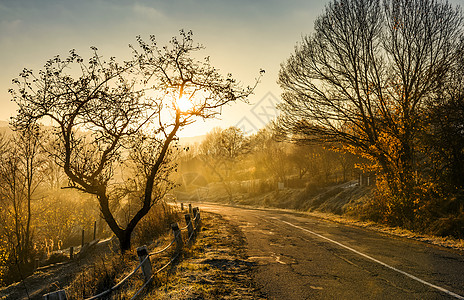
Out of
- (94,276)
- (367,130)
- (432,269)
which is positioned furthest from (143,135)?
(367,130)

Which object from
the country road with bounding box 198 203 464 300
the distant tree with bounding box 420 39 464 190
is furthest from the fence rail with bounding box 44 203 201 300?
the distant tree with bounding box 420 39 464 190

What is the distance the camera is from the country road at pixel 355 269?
5895 mm

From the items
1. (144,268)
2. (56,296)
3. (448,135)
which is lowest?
(144,268)

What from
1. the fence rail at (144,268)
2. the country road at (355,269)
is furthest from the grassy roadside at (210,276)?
the country road at (355,269)

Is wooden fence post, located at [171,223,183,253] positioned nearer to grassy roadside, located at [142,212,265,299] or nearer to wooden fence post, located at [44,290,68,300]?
grassy roadside, located at [142,212,265,299]

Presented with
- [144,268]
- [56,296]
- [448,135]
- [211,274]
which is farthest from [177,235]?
[448,135]

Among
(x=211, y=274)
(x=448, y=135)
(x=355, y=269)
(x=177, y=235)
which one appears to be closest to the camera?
(x=211, y=274)

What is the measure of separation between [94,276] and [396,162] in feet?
47.7

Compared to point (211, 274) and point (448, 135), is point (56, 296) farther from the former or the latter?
point (448, 135)

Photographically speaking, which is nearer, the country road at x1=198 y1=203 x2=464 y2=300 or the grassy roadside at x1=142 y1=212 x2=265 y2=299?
the country road at x1=198 y1=203 x2=464 y2=300

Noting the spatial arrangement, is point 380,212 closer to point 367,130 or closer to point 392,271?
point 367,130

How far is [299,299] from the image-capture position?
566 cm

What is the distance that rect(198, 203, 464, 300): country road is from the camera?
589 centimetres

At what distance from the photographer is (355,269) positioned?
752 cm
